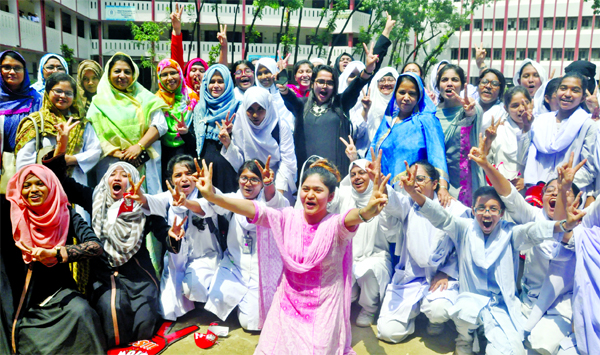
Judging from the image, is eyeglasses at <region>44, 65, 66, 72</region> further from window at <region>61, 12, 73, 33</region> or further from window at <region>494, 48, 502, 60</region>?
window at <region>494, 48, 502, 60</region>

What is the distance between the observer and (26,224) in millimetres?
3025

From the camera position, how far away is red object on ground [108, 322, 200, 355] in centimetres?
313

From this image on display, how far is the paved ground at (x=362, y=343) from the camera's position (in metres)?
3.24

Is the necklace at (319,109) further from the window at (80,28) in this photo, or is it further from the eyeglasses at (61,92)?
the window at (80,28)

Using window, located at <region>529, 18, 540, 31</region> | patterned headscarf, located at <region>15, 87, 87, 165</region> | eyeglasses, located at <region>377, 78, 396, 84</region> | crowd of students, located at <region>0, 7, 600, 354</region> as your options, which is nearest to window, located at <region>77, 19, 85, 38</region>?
crowd of students, located at <region>0, 7, 600, 354</region>

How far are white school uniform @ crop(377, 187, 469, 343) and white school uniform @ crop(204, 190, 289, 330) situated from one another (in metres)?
0.91

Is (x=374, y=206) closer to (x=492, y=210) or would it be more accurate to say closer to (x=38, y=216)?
(x=492, y=210)

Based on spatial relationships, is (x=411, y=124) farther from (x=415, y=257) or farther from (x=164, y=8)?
(x=164, y=8)

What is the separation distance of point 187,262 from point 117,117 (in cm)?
143

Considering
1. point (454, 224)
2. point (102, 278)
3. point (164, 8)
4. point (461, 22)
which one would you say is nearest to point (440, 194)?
point (454, 224)

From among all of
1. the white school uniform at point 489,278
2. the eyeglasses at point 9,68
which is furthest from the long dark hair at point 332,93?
the eyeglasses at point 9,68

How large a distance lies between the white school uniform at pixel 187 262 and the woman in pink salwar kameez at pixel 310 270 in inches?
34.3

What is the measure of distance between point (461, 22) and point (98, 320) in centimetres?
2107

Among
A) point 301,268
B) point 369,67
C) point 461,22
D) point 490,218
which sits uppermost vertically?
point 461,22
